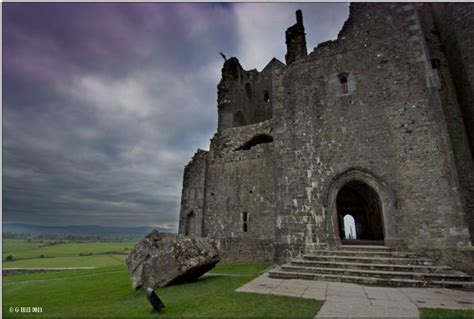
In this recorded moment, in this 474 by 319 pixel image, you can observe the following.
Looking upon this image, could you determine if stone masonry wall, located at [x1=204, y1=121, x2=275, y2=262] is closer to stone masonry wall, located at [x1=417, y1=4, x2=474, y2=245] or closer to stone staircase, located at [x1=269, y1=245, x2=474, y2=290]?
stone staircase, located at [x1=269, y1=245, x2=474, y2=290]

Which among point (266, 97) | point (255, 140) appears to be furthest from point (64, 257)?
point (255, 140)

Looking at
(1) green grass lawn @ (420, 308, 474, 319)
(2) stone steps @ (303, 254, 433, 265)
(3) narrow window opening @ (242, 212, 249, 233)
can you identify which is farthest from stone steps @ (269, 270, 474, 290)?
(3) narrow window opening @ (242, 212, 249, 233)

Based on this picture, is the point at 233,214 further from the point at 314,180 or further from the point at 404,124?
the point at 404,124

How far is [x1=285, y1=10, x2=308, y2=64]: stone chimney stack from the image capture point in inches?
560

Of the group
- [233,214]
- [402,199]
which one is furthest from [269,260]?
[402,199]

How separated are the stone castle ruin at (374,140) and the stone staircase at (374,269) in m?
0.96

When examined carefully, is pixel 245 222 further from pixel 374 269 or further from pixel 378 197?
pixel 374 269

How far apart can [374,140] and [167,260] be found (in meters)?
9.77

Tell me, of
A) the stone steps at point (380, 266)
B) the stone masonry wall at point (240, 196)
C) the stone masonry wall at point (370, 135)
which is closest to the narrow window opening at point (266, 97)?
the stone masonry wall at point (240, 196)

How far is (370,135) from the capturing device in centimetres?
1079

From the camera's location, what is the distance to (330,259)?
8984 mm

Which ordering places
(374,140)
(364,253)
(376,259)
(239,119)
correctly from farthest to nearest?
(239,119)
(374,140)
(364,253)
(376,259)

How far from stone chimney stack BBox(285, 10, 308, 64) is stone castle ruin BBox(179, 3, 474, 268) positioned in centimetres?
7

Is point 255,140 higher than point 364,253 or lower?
higher
